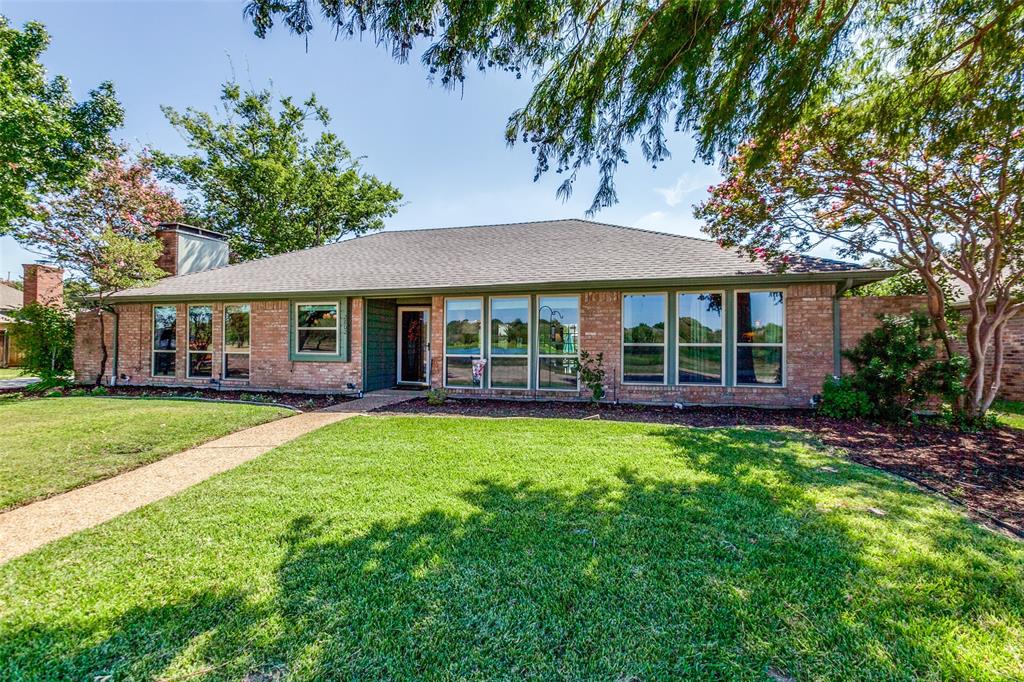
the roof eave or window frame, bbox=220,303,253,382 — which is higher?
the roof eave

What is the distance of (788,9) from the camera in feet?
12.7

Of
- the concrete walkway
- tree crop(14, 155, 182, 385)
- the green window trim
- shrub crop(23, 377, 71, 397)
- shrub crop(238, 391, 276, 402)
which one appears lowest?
the concrete walkway

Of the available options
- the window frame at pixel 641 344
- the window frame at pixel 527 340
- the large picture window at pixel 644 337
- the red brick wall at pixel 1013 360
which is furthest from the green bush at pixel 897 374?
the window frame at pixel 527 340

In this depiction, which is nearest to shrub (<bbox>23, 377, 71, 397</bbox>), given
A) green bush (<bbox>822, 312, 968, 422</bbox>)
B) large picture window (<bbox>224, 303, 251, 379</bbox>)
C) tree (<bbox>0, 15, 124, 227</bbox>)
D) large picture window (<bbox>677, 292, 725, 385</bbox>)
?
large picture window (<bbox>224, 303, 251, 379</bbox>)

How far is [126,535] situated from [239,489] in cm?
98

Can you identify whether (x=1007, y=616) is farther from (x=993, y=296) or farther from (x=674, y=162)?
(x=993, y=296)

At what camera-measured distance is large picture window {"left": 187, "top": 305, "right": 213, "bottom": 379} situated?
38.5ft

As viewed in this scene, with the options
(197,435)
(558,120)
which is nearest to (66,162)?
(197,435)

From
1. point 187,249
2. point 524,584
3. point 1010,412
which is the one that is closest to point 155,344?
point 187,249

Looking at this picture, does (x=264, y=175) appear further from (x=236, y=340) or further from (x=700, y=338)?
(x=700, y=338)

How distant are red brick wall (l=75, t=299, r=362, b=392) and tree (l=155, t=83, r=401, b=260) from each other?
12.2m

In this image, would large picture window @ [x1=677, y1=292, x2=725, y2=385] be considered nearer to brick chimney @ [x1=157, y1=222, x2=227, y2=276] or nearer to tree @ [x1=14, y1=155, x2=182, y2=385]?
tree @ [x1=14, y1=155, x2=182, y2=385]

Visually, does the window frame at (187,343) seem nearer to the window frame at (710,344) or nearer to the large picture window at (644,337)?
the large picture window at (644,337)

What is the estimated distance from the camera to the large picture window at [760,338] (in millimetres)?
8734
